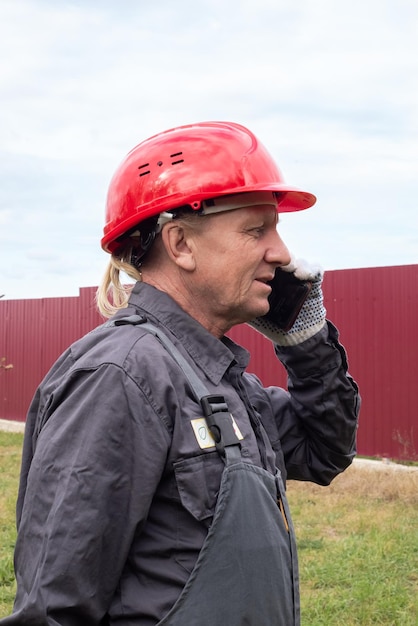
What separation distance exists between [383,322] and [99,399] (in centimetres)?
882

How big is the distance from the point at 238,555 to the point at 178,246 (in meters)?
0.84

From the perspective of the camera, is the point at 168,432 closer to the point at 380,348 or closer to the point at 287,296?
the point at 287,296

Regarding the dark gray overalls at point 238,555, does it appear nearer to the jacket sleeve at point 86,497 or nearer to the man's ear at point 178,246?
the jacket sleeve at point 86,497

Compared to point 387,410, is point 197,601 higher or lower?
higher

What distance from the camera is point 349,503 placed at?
300 inches

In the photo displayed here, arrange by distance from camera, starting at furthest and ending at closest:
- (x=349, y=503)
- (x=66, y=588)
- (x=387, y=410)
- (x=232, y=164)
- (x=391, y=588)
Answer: (x=387, y=410), (x=349, y=503), (x=391, y=588), (x=232, y=164), (x=66, y=588)

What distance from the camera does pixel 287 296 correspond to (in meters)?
2.50

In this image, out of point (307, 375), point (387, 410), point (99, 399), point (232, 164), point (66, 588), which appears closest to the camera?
point (66, 588)

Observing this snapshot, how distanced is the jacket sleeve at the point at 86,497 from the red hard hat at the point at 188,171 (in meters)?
0.56

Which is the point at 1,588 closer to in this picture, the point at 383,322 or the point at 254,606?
the point at 254,606

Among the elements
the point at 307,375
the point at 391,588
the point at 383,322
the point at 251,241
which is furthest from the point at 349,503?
the point at 251,241

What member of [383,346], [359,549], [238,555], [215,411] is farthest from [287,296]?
[383,346]

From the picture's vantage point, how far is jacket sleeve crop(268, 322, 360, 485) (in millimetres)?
2541

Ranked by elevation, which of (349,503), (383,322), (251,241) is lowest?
(349,503)
